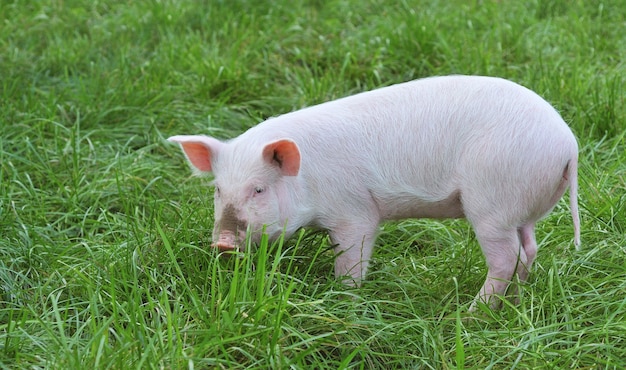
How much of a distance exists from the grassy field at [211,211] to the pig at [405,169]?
0.15m

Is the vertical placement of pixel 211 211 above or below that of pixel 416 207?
below

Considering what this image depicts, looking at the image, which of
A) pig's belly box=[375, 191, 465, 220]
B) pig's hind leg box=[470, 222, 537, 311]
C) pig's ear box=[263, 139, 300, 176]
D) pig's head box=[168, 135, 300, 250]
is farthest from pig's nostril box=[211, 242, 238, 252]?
pig's hind leg box=[470, 222, 537, 311]

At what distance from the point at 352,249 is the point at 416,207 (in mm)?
321

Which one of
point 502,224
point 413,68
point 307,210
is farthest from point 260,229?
point 413,68

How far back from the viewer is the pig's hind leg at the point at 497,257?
371 cm

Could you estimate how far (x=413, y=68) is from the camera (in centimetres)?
655

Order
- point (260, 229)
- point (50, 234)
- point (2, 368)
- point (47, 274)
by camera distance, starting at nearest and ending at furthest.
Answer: point (2, 368), point (260, 229), point (47, 274), point (50, 234)

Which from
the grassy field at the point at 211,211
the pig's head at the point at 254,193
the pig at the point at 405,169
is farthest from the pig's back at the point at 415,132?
the grassy field at the point at 211,211

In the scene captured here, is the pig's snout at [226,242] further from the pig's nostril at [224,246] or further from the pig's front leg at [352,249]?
the pig's front leg at [352,249]

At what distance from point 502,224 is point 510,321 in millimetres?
402

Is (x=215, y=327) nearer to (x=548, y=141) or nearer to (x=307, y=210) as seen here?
(x=307, y=210)

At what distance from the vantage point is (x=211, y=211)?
4.43m


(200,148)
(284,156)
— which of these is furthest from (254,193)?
(200,148)

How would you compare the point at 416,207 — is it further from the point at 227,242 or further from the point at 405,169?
the point at 227,242
